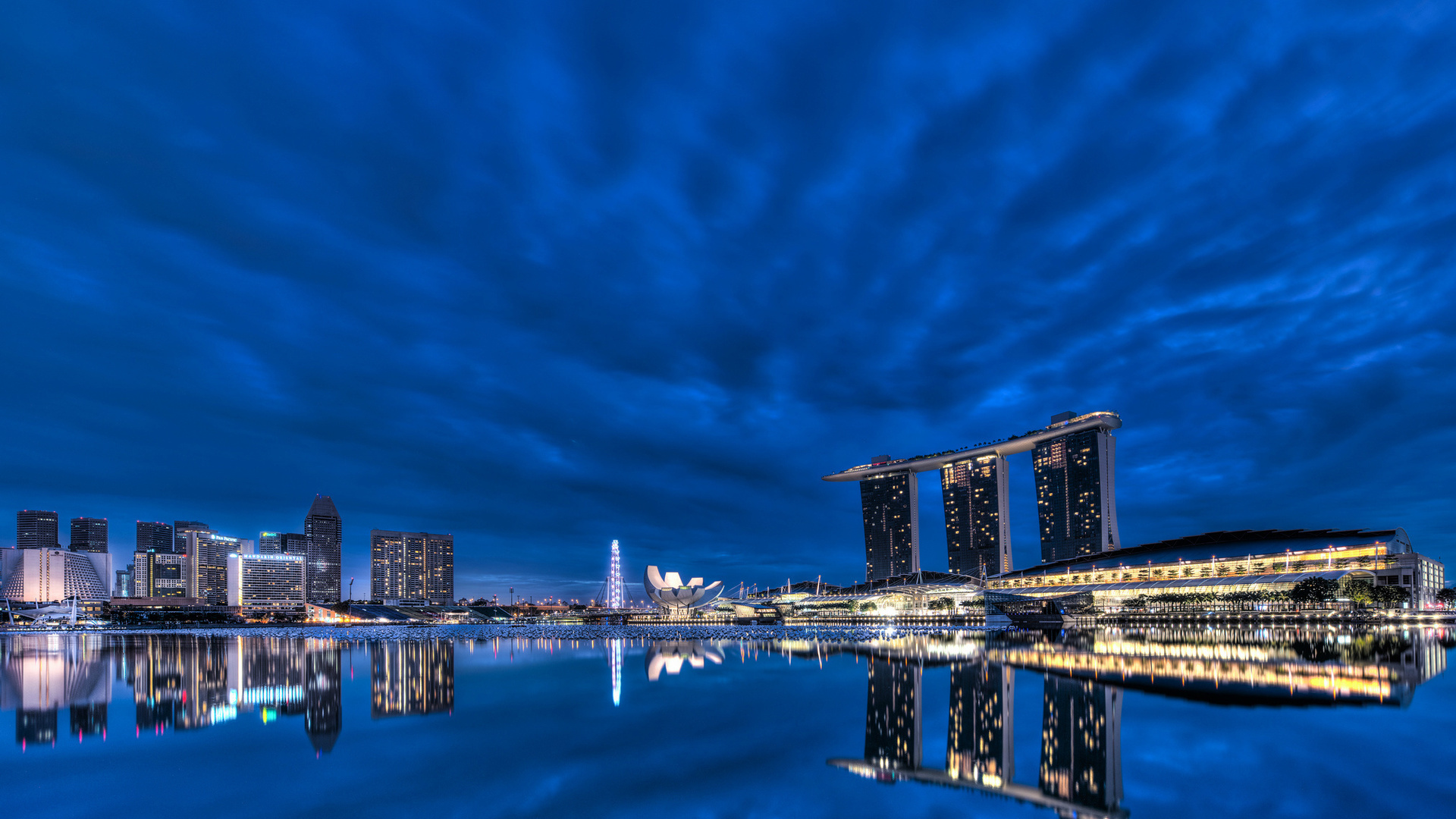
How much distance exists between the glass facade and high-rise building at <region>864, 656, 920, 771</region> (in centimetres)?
16876

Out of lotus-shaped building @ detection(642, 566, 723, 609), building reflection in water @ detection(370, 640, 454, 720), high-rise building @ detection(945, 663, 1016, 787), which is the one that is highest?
high-rise building @ detection(945, 663, 1016, 787)

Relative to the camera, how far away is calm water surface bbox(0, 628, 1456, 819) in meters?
13.6

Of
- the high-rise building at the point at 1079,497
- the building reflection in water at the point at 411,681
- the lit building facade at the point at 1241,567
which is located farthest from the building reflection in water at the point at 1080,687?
the high-rise building at the point at 1079,497

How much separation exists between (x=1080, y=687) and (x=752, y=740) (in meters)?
14.6

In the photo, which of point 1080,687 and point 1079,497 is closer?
point 1080,687

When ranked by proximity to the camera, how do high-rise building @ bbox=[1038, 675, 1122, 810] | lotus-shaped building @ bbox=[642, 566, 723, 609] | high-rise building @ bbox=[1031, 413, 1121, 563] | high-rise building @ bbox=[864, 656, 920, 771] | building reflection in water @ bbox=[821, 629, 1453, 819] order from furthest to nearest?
high-rise building @ bbox=[1031, 413, 1121, 563], lotus-shaped building @ bbox=[642, 566, 723, 609], high-rise building @ bbox=[864, 656, 920, 771], building reflection in water @ bbox=[821, 629, 1453, 819], high-rise building @ bbox=[1038, 675, 1122, 810]

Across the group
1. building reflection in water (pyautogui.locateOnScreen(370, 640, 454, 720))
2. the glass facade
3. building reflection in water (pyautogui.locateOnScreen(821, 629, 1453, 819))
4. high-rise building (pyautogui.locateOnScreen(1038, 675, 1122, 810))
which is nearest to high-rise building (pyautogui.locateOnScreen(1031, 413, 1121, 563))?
the glass facade

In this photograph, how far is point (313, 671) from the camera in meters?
38.3

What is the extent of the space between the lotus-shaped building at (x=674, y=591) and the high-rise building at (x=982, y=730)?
455ft

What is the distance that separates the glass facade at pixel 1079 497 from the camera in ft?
608

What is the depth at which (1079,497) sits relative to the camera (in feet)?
627

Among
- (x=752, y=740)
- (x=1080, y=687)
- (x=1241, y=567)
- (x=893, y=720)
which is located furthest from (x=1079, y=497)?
(x=752, y=740)

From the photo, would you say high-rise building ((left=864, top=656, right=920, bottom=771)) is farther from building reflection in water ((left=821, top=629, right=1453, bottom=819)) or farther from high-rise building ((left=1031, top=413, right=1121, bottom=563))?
high-rise building ((left=1031, top=413, right=1121, bottom=563))

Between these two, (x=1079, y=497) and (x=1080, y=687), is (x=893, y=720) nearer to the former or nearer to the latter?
(x=1080, y=687)
